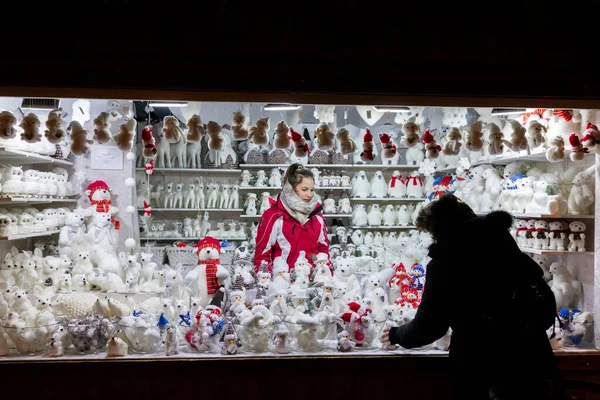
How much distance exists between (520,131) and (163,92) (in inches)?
89.7

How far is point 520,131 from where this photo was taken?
11.1 ft

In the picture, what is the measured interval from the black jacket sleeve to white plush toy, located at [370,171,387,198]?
3799 millimetres

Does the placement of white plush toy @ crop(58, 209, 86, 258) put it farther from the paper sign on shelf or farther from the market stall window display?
the paper sign on shelf

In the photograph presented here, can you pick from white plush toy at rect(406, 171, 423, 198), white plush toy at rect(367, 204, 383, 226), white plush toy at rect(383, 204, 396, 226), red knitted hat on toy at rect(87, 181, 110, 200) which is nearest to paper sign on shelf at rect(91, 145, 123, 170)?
red knitted hat on toy at rect(87, 181, 110, 200)

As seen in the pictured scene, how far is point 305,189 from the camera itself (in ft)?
15.5

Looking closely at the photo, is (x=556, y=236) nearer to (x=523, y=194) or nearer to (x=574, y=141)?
(x=523, y=194)

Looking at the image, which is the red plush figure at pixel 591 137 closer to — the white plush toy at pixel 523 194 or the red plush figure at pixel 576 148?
the red plush figure at pixel 576 148

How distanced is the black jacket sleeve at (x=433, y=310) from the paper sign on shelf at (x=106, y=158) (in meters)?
3.71

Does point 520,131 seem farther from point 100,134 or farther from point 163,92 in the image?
point 100,134

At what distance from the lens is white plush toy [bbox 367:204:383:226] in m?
6.04

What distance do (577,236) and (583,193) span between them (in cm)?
29

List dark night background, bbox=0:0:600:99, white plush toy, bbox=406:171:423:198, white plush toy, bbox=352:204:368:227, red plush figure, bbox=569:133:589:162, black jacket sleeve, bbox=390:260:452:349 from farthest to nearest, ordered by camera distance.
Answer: white plush toy, bbox=406:171:423:198, white plush toy, bbox=352:204:368:227, red plush figure, bbox=569:133:589:162, dark night background, bbox=0:0:600:99, black jacket sleeve, bbox=390:260:452:349

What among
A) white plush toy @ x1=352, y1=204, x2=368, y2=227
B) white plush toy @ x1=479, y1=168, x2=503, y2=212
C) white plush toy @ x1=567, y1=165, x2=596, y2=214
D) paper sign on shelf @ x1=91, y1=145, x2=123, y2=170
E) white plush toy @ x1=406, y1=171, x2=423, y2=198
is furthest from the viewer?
white plush toy @ x1=406, y1=171, x2=423, y2=198

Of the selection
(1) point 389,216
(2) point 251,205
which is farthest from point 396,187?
(2) point 251,205
